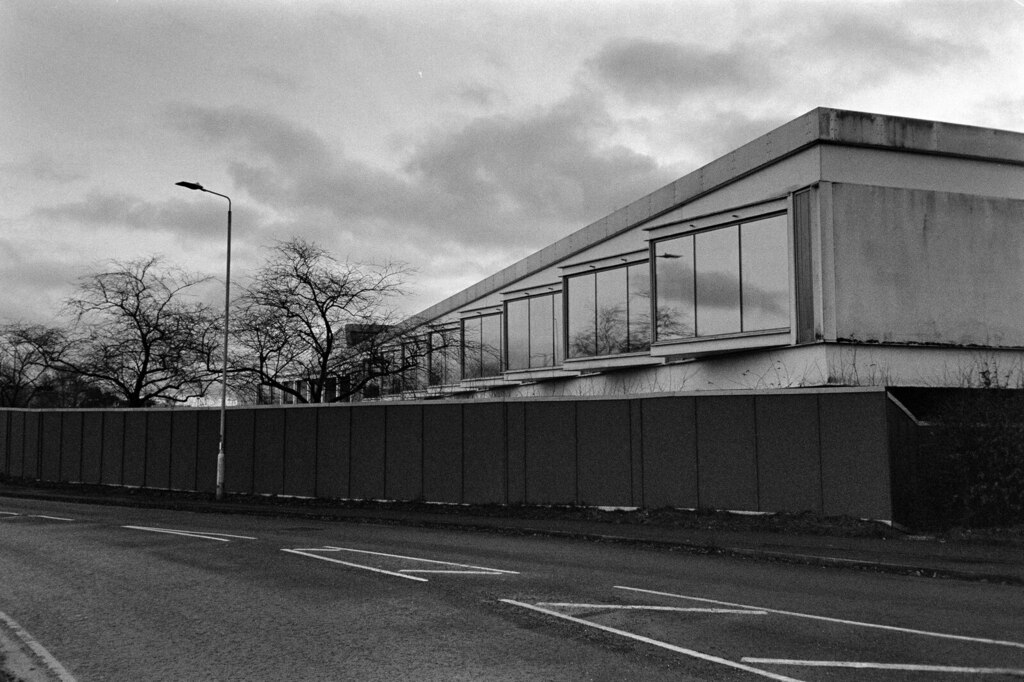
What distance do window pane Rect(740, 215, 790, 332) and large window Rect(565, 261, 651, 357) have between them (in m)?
4.92

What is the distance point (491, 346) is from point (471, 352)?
1.39 m

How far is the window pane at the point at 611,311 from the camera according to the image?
86.4 ft

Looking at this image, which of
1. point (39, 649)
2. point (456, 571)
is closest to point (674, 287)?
point (456, 571)

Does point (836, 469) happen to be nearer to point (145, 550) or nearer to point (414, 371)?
point (145, 550)

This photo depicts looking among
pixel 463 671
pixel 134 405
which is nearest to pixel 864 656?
pixel 463 671

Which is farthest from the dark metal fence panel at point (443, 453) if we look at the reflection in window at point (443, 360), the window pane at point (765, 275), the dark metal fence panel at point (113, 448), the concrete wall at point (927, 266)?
the dark metal fence panel at point (113, 448)

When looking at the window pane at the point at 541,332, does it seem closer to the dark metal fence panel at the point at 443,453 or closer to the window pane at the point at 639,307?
the window pane at the point at 639,307

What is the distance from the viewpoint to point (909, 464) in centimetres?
1602

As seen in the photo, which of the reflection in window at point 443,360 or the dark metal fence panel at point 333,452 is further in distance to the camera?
the reflection in window at point 443,360

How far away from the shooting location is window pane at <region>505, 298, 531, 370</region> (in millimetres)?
35213

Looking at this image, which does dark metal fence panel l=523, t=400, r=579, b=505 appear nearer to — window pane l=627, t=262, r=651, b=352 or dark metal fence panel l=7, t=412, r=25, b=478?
window pane l=627, t=262, r=651, b=352

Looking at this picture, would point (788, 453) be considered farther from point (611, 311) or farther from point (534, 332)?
point (534, 332)

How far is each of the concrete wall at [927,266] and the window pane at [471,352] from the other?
2083 centimetres

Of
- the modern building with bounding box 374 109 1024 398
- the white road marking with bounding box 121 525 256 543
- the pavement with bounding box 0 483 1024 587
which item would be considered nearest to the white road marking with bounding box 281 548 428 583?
the white road marking with bounding box 121 525 256 543
